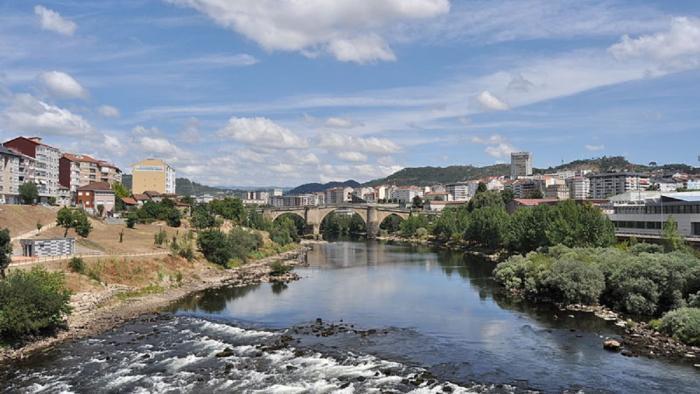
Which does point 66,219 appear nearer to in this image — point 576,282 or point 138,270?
point 138,270

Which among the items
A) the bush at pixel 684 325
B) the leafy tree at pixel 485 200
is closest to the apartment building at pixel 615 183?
the leafy tree at pixel 485 200

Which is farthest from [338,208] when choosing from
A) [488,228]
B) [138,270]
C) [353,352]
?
[353,352]

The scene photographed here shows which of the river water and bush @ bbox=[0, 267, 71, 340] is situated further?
bush @ bbox=[0, 267, 71, 340]

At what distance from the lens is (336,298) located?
4525 centimetres

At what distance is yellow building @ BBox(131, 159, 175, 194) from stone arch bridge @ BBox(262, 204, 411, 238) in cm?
3007

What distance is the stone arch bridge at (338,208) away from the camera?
13462 centimetres

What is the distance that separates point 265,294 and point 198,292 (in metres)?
5.74

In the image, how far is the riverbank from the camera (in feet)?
98.9

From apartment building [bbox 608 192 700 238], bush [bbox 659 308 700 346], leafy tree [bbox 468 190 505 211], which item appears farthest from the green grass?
leafy tree [bbox 468 190 505 211]

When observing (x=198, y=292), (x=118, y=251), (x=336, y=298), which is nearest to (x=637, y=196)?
(x=336, y=298)

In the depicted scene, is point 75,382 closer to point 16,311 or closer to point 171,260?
point 16,311

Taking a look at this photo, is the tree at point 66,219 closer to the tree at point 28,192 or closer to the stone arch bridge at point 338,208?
the tree at point 28,192

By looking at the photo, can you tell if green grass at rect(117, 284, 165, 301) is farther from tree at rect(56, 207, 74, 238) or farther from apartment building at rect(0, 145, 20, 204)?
apartment building at rect(0, 145, 20, 204)

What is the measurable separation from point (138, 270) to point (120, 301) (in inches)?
310
